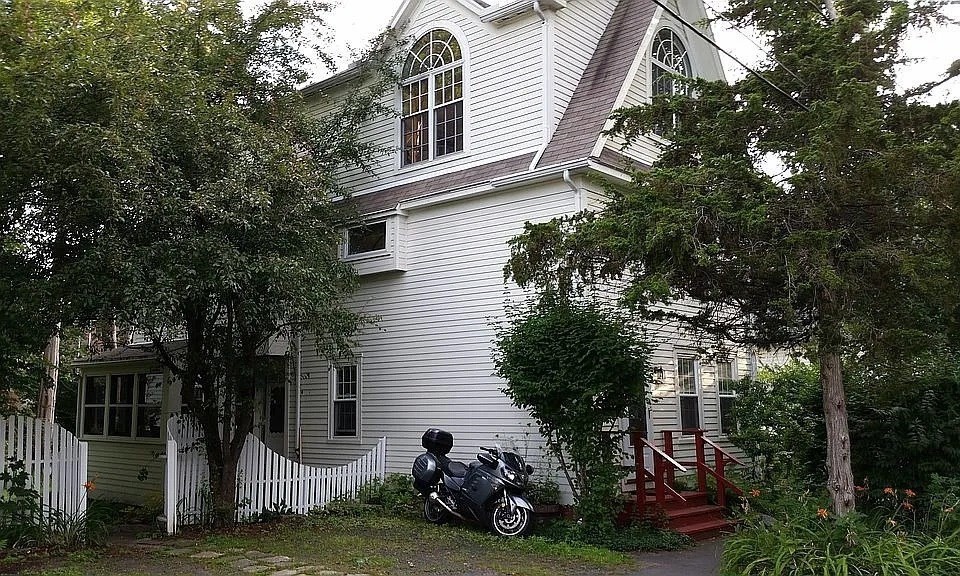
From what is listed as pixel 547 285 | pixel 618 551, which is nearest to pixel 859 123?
pixel 547 285

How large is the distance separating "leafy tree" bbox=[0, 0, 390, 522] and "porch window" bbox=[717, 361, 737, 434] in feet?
24.1

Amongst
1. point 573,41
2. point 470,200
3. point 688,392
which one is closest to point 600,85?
point 573,41

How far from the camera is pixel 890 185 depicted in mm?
7801

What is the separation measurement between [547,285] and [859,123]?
374 cm

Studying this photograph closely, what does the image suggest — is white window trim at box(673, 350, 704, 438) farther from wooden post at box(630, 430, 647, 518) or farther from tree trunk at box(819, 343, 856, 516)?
tree trunk at box(819, 343, 856, 516)

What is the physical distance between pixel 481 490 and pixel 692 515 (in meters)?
3.04

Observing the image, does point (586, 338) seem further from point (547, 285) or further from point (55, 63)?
point (55, 63)

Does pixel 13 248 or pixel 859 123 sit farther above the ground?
pixel 859 123

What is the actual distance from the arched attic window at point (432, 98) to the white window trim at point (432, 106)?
0.08ft

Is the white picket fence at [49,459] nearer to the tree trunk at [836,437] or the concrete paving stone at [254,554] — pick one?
the concrete paving stone at [254,554]

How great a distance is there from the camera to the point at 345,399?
1498 centimetres

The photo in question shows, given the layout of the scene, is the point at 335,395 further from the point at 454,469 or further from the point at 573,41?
the point at 573,41

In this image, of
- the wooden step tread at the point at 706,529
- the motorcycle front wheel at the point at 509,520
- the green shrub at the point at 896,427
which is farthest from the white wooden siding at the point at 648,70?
the motorcycle front wheel at the point at 509,520

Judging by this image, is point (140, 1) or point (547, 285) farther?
point (140, 1)
